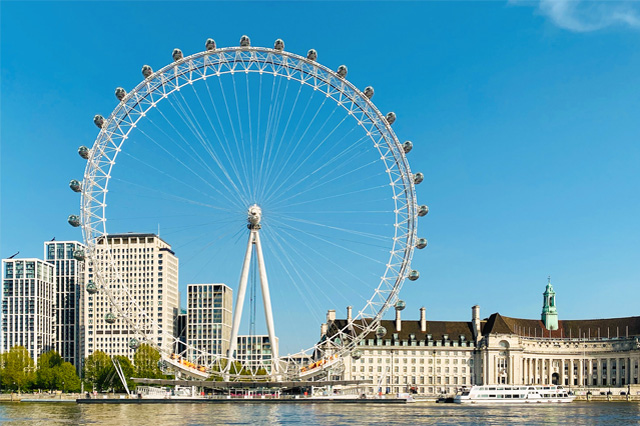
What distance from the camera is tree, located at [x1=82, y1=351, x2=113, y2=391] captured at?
165m

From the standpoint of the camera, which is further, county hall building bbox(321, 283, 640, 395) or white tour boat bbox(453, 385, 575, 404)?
county hall building bbox(321, 283, 640, 395)

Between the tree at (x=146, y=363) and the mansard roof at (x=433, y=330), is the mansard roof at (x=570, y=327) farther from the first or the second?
the tree at (x=146, y=363)

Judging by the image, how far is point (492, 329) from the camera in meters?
185

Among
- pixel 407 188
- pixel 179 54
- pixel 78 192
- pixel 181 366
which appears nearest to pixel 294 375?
pixel 181 366

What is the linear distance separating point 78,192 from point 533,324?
129752 millimetres

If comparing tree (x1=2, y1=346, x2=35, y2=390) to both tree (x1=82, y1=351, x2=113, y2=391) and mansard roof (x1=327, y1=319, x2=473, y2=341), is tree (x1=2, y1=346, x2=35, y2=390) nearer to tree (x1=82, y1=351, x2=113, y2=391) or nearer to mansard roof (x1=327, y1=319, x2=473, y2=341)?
tree (x1=82, y1=351, x2=113, y2=391)

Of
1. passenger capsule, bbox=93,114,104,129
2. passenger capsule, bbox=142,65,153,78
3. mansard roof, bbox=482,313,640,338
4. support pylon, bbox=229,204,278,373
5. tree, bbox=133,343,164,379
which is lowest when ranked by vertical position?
tree, bbox=133,343,164,379

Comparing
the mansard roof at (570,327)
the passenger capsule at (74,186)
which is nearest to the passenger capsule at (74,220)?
the passenger capsule at (74,186)

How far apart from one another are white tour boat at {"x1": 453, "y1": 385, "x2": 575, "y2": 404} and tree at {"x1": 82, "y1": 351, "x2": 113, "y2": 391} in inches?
2542

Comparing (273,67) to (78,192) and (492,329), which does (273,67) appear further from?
(492,329)

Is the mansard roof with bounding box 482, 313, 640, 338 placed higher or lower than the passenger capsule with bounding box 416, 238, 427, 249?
lower

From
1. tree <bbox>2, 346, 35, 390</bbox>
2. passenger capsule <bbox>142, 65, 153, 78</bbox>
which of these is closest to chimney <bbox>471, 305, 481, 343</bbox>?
tree <bbox>2, 346, 35, 390</bbox>

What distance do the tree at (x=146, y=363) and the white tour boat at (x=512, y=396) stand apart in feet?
200

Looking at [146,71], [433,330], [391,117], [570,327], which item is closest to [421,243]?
[391,117]
